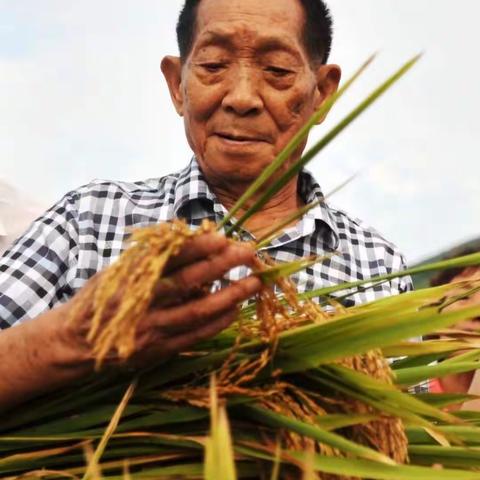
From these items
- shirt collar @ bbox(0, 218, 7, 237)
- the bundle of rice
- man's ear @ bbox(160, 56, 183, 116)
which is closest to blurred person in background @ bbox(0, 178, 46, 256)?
shirt collar @ bbox(0, 218, 7, 237)

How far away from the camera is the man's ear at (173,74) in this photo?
79.3 inches

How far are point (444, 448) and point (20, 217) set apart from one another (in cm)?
246

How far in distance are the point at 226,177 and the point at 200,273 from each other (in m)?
0.99

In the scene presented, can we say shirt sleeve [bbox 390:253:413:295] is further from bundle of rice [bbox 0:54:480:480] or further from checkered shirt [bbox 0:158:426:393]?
bundle of rice [bbox 0:54:480:480]

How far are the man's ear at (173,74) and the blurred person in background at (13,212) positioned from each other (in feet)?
3.75

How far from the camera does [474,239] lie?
99.2 inches

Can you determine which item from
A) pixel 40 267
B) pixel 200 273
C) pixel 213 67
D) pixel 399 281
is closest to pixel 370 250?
pixel 399 281

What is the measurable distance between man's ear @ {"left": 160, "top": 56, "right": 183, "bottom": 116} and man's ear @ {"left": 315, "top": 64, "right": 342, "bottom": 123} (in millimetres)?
299

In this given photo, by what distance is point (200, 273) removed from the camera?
0.84 metres

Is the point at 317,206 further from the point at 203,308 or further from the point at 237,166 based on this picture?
the point at 203,308

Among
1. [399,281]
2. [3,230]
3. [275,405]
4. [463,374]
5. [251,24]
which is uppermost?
[3,230]

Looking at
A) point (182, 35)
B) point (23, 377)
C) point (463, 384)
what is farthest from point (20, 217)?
point (23, 377)

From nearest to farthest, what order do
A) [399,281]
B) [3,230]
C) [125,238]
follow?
[125,238] → [399,281] → [3,230]

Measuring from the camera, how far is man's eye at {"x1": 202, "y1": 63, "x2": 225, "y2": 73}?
5.81 ft
